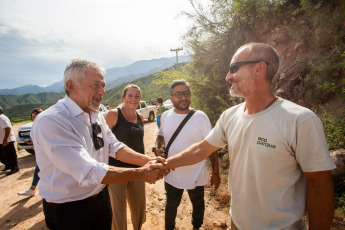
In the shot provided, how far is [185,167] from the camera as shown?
2.69 m

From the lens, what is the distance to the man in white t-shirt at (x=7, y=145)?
19.3 ft

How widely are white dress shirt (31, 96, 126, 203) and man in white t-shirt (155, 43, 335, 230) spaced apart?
1322mm

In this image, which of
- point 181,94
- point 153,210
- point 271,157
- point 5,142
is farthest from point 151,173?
point 5,142

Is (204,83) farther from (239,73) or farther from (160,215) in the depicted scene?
(239,73)

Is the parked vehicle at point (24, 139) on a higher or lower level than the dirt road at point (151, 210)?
higher

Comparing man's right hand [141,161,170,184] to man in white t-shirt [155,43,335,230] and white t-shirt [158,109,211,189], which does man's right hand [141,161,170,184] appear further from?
man in white t-shirt [155,43,335,230]

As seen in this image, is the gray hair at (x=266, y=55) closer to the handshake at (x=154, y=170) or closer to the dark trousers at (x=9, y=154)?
the handshake at (x=154, y=170)

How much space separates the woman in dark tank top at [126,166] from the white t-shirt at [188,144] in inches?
23.8

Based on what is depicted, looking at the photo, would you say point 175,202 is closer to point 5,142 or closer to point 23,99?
point 5,142

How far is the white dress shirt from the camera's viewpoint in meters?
1.56

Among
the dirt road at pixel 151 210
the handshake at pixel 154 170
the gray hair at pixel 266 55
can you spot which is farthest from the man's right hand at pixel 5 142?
the gray hair at pixel 266 55

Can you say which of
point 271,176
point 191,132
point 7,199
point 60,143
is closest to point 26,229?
point 7,199

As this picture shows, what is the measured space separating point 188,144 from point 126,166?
113cm

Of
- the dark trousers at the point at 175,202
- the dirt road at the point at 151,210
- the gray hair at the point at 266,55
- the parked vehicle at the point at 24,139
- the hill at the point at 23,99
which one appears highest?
the hill at the point at 23,99
